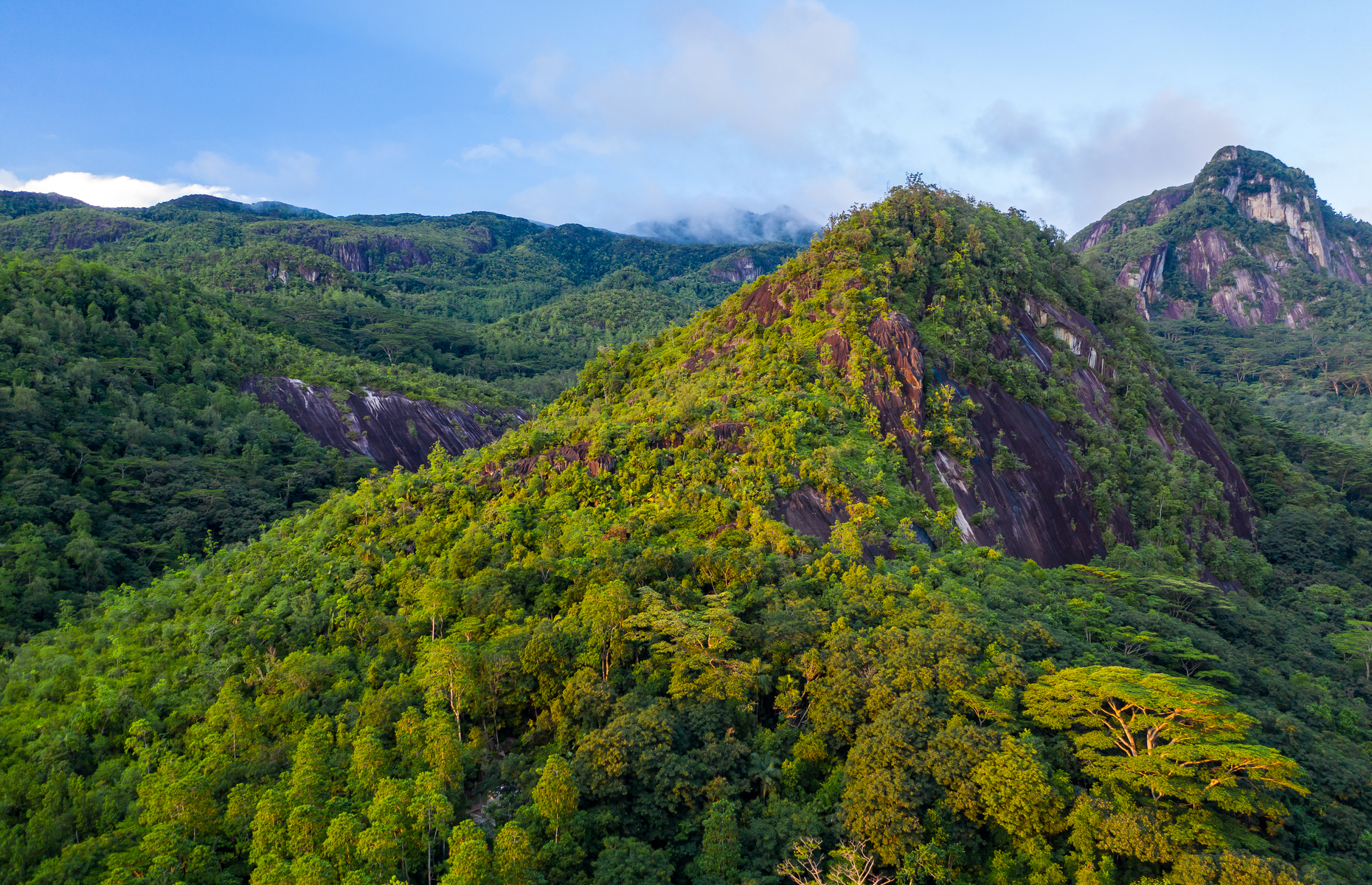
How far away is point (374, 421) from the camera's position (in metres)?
90.6

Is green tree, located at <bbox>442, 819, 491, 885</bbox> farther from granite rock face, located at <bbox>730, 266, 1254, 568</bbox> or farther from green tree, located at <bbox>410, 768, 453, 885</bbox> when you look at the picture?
granite rock face, located at <bbox>730, 266, 1254, 568</bbox>

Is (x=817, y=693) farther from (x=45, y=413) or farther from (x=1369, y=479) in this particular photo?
(x=1369, y=479)

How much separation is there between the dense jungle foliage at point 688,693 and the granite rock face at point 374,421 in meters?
44.2

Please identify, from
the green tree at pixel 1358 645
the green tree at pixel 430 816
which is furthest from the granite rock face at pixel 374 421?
the green tree at pixel 1358 645

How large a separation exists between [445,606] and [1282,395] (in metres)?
181

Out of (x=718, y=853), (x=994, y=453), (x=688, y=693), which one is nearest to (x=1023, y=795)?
(x=718, y=853)

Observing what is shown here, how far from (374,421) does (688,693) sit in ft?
266

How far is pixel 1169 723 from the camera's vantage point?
18141mm

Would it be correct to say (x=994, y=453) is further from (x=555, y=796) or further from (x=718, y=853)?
(x=555, y=796)

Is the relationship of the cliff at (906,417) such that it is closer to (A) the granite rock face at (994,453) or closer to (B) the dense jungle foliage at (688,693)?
(A) the granite rock face at (994,453)

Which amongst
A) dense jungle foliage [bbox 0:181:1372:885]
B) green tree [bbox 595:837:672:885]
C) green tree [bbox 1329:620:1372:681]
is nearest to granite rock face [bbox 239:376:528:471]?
dense jungle foliage [bbox 0:181:1372:885]

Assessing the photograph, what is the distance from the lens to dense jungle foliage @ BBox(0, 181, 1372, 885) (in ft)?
56.1

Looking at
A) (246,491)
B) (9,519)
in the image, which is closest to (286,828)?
(9,519)

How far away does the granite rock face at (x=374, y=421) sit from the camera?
87.2 m
